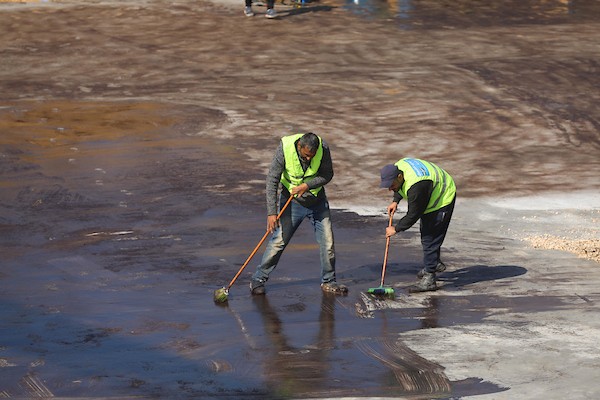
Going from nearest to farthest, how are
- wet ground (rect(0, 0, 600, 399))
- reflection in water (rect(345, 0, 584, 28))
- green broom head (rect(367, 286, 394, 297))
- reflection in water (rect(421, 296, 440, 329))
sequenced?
wet ground (rect(0, 0, 600, 399)) < reflection in water (rect(421, 296, 440, 329)) < green broom head (rect(367, 286, 394, 297)) < reflection in water (rect(345, 0, 584, 28))

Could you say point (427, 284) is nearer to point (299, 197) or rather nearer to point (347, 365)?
point (299, 197)

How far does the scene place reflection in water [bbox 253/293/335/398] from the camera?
933 cm

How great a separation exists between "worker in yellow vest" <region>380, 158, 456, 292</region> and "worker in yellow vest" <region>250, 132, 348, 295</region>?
674 millimetres

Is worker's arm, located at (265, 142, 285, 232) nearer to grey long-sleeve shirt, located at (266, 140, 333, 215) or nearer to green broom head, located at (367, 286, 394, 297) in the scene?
grey long-sleeve shirt, located at (266, 140, 333, 215)

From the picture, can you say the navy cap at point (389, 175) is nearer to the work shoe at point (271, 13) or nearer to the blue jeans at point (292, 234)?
the blue jeans at point (292, 234)

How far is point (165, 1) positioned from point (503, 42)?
958 cm

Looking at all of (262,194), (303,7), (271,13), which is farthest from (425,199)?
(303,7)

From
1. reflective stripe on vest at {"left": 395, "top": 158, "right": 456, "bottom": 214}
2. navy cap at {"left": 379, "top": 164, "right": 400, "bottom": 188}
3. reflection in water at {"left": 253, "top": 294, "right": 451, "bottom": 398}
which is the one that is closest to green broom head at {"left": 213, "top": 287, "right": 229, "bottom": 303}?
reflection in water at {"left": 253, "top": 294, "right": 451, "bottom": 398}

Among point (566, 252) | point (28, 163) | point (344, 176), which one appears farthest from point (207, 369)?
point (28, 163)

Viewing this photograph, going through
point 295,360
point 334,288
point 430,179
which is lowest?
point 334,288

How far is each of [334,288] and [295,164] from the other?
146cm

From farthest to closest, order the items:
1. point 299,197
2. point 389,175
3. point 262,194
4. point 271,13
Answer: point 271,13, point 262,194, point 299,197, point 389,175

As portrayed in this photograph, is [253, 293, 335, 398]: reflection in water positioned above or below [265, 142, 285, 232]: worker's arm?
below

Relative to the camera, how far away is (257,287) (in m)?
12.0
